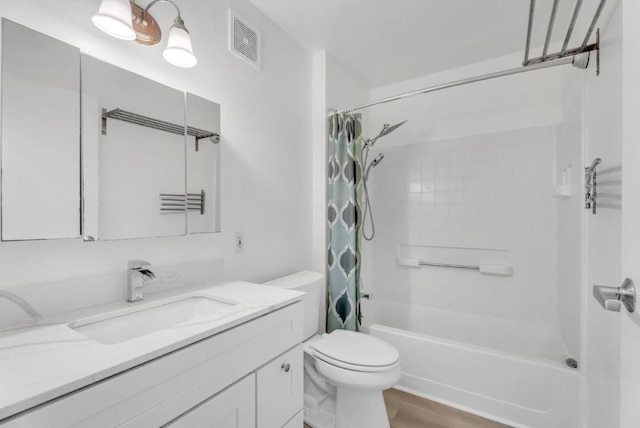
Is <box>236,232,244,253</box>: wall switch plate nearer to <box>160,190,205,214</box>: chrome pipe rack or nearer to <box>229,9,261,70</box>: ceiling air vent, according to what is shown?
<box>160,190,205,214</box>: chrome pipe rack

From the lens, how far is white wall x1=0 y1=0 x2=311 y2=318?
99 centimetres

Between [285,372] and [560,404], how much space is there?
1520 mm

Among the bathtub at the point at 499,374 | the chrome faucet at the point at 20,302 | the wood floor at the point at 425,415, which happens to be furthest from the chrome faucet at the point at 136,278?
the bathtub at the point at 499,374

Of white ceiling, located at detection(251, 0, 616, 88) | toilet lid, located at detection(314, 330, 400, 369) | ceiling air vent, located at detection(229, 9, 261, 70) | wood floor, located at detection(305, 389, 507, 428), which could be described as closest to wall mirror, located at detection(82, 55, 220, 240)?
ceiling air vent, located at detection(229, 9, 261, 70)

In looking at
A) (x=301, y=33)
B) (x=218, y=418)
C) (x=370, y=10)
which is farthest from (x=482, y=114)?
(x=218, y=418)

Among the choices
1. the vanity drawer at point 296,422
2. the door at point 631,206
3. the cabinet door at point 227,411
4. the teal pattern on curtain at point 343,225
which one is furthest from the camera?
the teal pattern on curtain at point 343,225

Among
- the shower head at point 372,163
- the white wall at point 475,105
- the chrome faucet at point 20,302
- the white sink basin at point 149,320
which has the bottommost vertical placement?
the white sink basin at point 149,320

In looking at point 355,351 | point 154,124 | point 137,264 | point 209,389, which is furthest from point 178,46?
point 355,351

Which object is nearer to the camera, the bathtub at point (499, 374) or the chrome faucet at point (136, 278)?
the chrome faucet at point (136, 278)

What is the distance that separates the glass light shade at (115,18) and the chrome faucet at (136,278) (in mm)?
833

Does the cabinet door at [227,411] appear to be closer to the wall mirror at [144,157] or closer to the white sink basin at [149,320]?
the white sink basin at [149,320]

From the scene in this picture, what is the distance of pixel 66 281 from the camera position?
3.28ft

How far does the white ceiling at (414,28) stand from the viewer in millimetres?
1767

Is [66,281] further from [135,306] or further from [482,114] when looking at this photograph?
[482,114]
